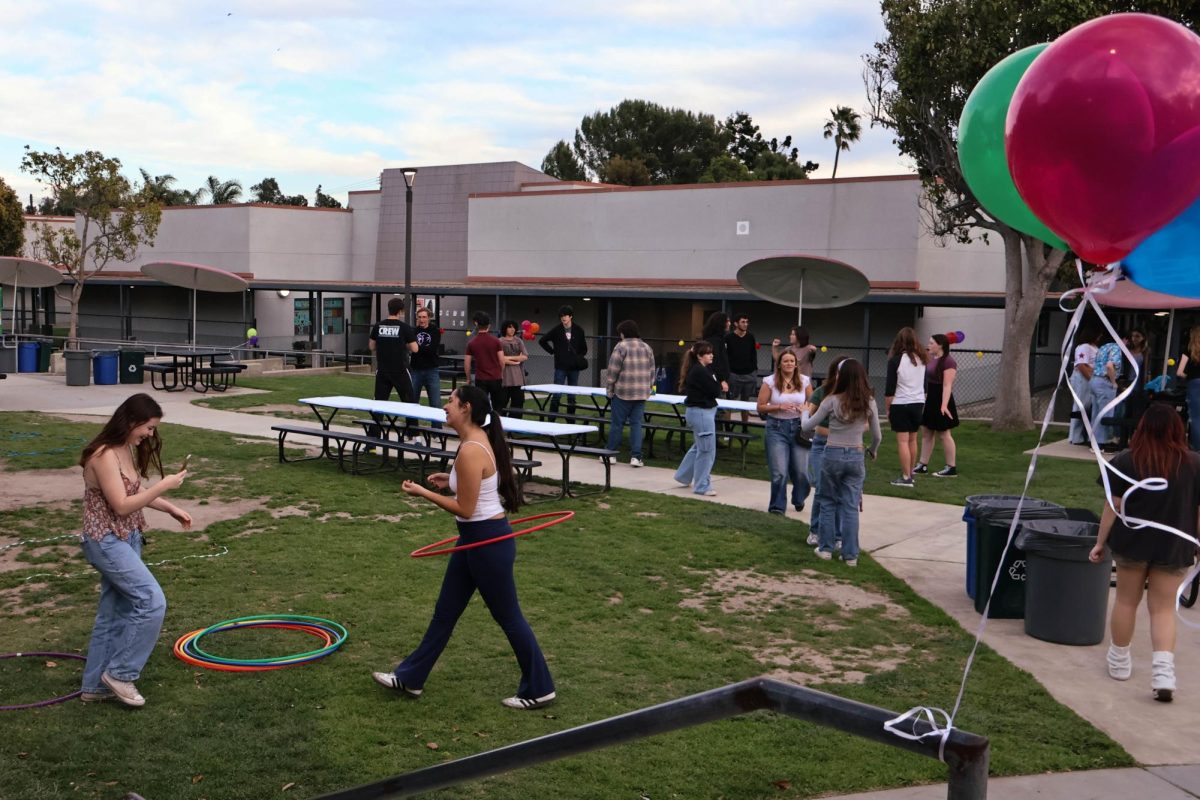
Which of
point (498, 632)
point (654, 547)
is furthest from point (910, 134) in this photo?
point (498, 632)

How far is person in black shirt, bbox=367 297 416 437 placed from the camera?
44.2 feet

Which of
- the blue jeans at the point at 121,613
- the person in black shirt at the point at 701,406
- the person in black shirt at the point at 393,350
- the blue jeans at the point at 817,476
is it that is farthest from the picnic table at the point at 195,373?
the blue jeans at the point at 121,613

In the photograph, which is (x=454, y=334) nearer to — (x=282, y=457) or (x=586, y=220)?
(x=586, y=220)

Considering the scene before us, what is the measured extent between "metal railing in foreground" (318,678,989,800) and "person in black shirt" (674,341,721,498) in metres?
9.07

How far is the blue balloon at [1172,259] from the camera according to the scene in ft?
13.1

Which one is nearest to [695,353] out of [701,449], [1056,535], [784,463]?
[701,449]

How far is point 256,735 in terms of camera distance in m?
5.36

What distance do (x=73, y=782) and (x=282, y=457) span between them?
8891 mm

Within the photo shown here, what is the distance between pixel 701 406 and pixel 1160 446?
19.6 ft

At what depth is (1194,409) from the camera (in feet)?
42.3

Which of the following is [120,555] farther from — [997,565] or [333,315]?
[333,315]

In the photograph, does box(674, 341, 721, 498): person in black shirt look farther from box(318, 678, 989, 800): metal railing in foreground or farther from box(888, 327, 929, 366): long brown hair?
box(318, 678, 989, 800): metal railing in foreground

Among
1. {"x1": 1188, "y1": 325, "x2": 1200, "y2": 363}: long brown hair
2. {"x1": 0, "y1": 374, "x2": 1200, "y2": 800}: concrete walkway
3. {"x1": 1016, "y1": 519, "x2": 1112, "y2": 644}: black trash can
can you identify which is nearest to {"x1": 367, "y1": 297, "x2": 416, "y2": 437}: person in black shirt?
{"x1": 0, "y1": 374, "x2": 1200, "y2": 800}: concrete walkway

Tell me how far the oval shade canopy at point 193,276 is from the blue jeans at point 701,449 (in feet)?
50.8
